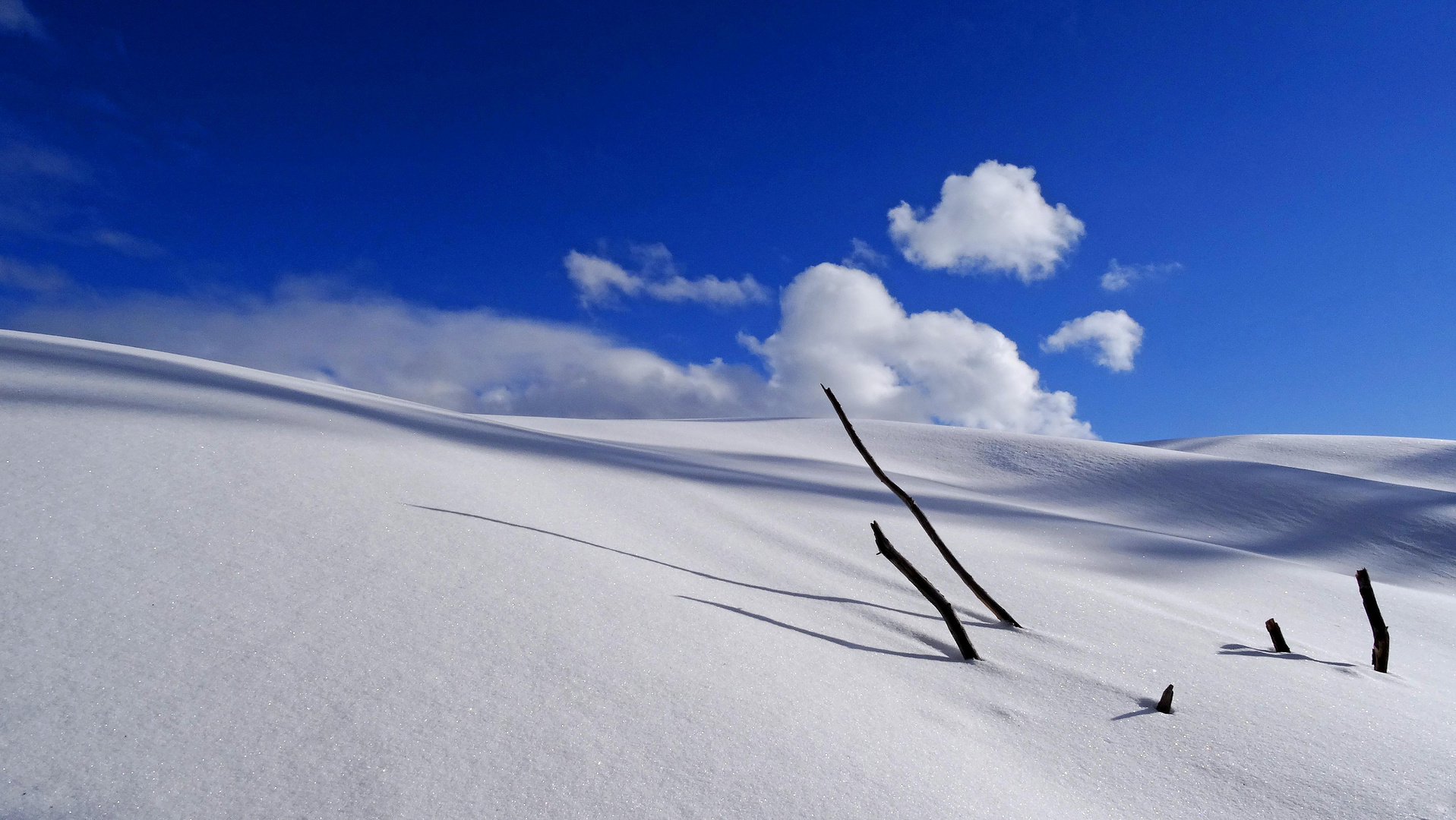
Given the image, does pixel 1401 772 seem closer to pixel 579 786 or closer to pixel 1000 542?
pixel 579 786

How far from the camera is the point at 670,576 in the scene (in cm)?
346

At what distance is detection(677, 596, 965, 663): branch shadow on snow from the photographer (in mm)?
3004

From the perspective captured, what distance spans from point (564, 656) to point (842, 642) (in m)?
1.22

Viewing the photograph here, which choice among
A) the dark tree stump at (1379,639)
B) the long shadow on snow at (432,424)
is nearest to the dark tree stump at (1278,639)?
the dark tree stump at (1379,639)

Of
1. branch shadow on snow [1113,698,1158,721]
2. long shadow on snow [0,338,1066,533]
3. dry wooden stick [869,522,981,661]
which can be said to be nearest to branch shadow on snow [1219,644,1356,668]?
branch shadow on snow [1113,698,1158,721]

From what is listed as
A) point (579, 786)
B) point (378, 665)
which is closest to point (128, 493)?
point (378, 665)

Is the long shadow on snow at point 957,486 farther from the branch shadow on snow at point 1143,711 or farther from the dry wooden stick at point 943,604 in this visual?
the branch shadow on snow at point 1143,711

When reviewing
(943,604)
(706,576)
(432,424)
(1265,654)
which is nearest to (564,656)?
(706,576)

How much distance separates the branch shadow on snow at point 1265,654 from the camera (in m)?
3.62

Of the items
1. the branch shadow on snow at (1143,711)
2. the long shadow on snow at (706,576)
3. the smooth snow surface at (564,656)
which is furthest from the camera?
the long shadow on snow at (706,576)

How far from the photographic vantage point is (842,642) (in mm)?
3039

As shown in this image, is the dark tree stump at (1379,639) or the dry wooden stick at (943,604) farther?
the dark tree stump at (1379,639)

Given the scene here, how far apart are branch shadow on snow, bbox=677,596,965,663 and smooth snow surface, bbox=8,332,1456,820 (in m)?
0.02

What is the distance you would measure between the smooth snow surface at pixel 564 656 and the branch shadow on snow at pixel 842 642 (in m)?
0.02
